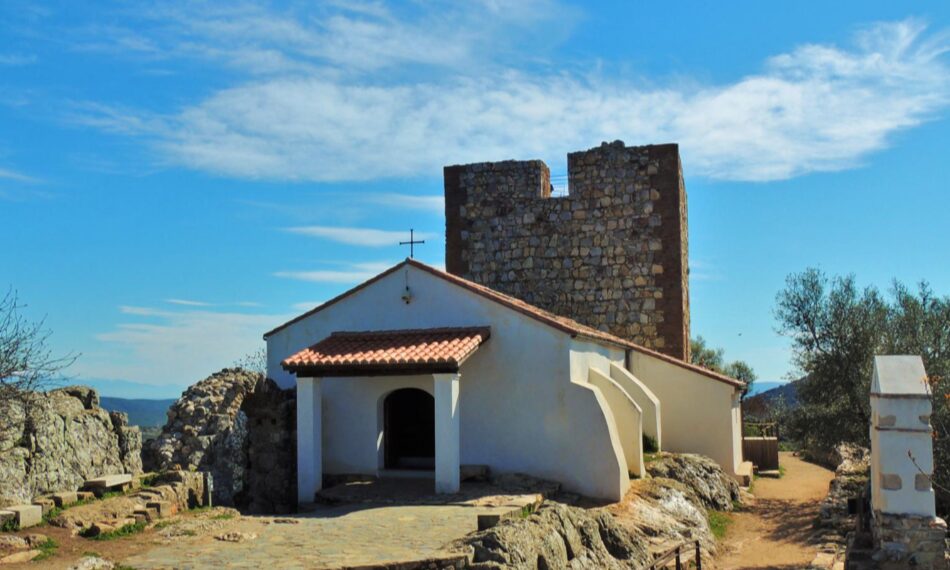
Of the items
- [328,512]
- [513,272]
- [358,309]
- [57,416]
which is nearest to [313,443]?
[328,512]

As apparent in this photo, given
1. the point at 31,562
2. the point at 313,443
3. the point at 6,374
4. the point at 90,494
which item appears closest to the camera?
the point at 31,562

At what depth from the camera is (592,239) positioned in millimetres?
25188

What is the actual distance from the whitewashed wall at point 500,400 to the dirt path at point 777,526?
2568mm

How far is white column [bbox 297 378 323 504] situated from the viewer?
16.1 metres

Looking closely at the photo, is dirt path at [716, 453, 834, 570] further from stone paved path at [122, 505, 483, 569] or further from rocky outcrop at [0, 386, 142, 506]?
rocky outcrop at [0, 386, 142, 506]

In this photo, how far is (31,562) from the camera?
955cm

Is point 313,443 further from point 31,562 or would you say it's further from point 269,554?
point 31,562

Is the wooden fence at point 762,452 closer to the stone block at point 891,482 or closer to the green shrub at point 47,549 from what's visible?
the stone block at point 891,482

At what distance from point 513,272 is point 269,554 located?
16.3m

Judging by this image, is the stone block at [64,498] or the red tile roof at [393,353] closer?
the stone block at [64,498]

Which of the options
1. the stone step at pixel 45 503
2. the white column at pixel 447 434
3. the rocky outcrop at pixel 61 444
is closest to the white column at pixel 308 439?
the white column at pixel 447 434

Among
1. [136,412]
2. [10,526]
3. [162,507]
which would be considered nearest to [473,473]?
[162,507]

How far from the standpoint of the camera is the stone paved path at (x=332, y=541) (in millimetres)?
9938

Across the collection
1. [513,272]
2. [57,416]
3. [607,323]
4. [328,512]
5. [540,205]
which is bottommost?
[328,512]
